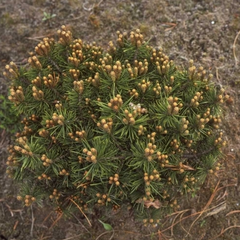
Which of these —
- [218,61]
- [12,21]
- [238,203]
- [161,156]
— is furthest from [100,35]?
[238,203]

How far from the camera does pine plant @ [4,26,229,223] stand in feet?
7.60

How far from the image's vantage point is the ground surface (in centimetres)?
327

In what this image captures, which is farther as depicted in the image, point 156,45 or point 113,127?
point 156,45

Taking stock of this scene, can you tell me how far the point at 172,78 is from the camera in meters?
2.44

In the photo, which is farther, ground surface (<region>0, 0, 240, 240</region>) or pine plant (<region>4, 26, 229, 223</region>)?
ground surface (<region>0, 0, 240, 240</region>)

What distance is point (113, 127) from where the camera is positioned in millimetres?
2293

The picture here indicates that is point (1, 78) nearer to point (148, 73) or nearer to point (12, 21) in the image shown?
point (12, 21)

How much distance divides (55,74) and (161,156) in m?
1.22

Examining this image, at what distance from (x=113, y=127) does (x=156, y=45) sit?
1975 millimetres

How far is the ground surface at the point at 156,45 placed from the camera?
327 cm

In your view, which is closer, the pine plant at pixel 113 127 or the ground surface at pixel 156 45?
the pine plant at pixel 113 127

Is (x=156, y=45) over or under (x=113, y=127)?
under

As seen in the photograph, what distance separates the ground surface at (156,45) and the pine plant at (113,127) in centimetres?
60

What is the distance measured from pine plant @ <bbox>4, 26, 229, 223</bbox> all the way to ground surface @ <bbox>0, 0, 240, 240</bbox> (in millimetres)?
601
